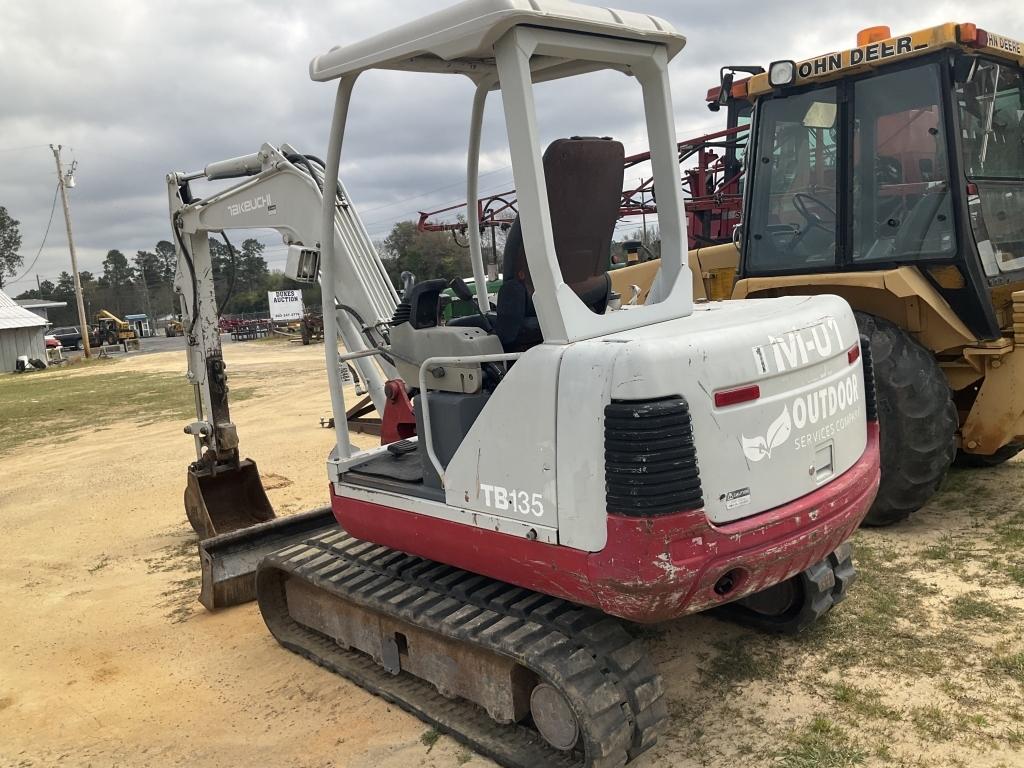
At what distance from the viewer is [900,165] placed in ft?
16.7

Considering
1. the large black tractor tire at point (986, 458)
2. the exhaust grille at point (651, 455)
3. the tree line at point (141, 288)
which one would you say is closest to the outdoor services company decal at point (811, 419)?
the exhaust grille at point (651, 455)

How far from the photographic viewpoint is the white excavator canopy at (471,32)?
8.75 ft

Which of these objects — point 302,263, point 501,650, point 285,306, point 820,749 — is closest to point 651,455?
point 501,650

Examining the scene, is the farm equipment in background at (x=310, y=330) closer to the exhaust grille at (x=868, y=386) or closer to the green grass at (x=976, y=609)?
the green grass at (x=976, y=609)

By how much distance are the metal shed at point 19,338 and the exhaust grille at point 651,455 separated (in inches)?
1458

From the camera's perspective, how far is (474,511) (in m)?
3.10

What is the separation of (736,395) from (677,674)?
1.58 meters

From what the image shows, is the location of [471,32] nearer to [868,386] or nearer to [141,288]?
[868,386]

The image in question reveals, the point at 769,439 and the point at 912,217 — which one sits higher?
the point at 912,217

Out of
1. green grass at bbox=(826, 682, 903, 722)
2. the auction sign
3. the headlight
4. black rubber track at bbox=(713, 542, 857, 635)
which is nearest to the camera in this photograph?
green grass at bbox=(826, 682, 903, 722)

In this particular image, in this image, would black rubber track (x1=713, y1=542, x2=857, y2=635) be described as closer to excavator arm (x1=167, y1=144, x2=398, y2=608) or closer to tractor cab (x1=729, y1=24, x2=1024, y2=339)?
tractor cab (x1=729, y1=24, x2=1024, y2=339)

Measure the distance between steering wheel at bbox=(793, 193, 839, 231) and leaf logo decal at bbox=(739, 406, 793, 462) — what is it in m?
2.89

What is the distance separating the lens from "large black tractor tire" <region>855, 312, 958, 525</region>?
15.7ft

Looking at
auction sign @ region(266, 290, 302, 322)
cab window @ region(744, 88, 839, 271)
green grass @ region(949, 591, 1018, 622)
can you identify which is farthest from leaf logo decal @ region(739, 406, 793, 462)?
auction sign @ region(266, 290, 302, 322)
